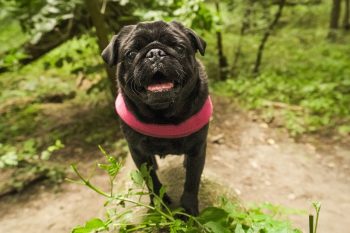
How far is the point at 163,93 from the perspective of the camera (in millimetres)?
2242

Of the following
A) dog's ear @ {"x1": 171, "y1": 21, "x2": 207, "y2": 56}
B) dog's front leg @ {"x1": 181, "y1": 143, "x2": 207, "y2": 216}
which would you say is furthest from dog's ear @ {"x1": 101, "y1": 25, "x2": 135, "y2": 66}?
dog's front leg @ {"x1": 181, "y1": 143, "x2": 207, "y2": 216}

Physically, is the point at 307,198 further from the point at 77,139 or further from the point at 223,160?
the point at 77,139

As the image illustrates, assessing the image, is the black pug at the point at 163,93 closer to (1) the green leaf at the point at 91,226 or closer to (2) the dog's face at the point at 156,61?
(2) the dog's face at the point at 156,61

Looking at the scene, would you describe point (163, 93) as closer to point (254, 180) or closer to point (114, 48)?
point (114, 48)

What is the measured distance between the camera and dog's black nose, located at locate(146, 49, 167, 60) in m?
2.23

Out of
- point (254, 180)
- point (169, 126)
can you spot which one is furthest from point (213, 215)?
point (254, 180)

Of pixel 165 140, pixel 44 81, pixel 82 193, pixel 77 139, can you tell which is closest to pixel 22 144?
pixel 77 139

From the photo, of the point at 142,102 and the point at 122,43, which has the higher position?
the point at 122,43

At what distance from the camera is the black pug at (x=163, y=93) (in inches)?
89.4

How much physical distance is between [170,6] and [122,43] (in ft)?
7.79

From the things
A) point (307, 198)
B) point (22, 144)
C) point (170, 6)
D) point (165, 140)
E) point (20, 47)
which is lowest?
point (307, 198)

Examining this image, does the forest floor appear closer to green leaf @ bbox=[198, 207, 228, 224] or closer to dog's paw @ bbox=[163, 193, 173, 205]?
dog's paw @ bbox=[163, 193, 173, 205]

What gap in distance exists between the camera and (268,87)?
24.2 feet

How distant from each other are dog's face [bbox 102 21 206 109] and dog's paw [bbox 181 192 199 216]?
2.46 feet
